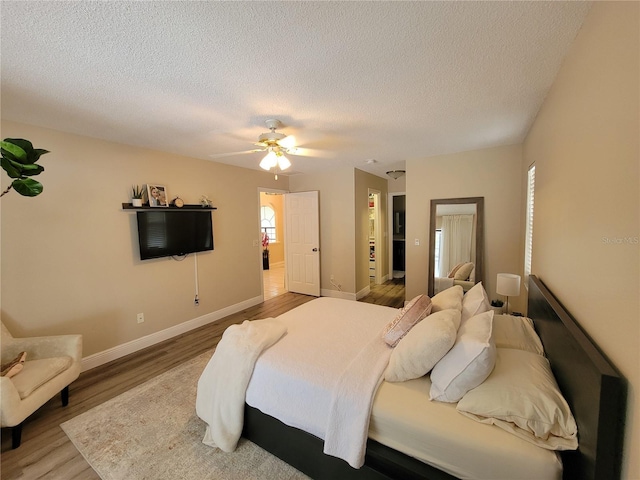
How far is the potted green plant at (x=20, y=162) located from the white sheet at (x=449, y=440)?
270cm

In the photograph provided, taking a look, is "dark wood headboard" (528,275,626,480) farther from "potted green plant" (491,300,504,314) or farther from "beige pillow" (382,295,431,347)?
"potted green plant" (491,300,504,314)

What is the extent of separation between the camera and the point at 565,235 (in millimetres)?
1438

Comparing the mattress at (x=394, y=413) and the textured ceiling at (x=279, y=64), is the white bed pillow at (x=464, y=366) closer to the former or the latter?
the mattress at (x=394, y=413)

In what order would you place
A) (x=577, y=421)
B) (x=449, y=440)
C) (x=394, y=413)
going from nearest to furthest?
(x=577, y=421)
(x=449, y=440)
(x=394, y=413)

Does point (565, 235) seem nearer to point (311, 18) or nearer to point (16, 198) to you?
point (311, 18)

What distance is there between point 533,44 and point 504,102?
78 cm

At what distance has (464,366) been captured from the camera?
126 centimetres

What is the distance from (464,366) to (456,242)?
287 centimetres

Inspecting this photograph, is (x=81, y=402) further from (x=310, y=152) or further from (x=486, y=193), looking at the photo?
(x=486, y=193)

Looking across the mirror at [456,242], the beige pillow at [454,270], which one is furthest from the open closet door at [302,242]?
the beige pillow at [454,270]

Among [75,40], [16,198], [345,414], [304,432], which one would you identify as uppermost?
[75,40]

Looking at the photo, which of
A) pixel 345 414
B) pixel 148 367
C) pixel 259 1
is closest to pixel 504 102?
pixel 259 1

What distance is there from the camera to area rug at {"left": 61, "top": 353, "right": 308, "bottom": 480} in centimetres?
163

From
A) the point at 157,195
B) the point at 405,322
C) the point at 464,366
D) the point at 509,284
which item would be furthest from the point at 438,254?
the point at 157,195
